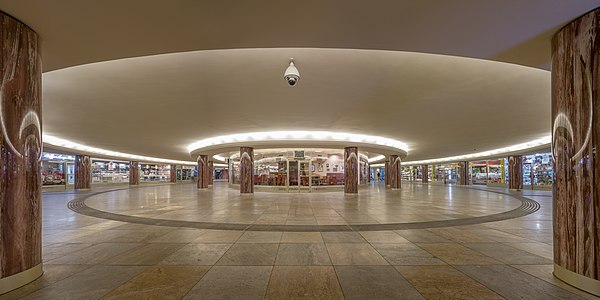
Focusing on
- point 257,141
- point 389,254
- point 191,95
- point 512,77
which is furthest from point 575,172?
point 257,141

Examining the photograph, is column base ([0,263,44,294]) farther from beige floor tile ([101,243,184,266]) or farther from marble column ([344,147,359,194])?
marble column ([344,147,359,194])

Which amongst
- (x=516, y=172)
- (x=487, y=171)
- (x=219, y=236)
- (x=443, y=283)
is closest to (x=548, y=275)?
(x=443, y=283)

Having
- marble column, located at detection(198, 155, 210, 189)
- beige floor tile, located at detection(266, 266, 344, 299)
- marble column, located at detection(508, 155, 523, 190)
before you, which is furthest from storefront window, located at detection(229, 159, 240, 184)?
marble column, located at detection(508, 155, 523, 190)

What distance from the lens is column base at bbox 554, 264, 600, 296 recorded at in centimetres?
360

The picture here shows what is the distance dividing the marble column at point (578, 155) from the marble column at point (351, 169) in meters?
16.3

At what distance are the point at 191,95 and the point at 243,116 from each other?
11.8ft

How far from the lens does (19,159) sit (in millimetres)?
3934

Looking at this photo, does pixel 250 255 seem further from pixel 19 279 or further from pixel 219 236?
pixel 19 279

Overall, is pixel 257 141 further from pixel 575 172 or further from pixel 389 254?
pixel 575 172

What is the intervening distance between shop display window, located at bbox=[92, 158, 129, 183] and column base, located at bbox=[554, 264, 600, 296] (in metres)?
44.9

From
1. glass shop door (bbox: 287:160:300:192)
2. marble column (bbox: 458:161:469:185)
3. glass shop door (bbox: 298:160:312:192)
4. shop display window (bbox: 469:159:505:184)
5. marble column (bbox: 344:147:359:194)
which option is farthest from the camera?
shop display window (bbox: 469:159:505:184)

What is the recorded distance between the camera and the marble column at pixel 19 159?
3.72 m

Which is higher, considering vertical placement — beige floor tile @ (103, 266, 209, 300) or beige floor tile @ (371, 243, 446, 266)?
beige floor tile @ (103, 266, 209, 300)

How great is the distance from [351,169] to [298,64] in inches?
588
